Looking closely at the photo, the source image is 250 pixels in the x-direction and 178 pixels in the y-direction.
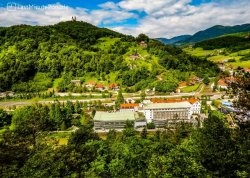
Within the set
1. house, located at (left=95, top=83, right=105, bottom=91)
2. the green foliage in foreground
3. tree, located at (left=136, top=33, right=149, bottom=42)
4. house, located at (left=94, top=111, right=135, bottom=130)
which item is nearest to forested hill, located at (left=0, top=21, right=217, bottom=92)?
tree, located at (left=136, top=33, right=149, bottom=42)

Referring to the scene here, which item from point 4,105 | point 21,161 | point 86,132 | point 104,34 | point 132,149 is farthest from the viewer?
point 104,34

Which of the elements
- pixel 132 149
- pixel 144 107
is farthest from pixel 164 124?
pixel 132 149

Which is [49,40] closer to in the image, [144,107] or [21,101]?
[21,101]

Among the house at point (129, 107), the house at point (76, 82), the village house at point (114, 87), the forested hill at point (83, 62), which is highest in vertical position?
the forested hill at point (83, 62)

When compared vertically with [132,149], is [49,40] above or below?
above

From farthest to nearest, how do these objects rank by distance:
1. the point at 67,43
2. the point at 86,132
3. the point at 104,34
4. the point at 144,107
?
the point at 104,34 < the point at 67,43 < the point at 144,107 < the point at 86,132

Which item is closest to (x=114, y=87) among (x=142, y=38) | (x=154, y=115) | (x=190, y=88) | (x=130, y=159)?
(x=190, y=88)

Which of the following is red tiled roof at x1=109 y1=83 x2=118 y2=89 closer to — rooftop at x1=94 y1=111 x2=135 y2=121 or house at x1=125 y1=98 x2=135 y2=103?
house at x1=125 y1=98 x2=135 y2=103

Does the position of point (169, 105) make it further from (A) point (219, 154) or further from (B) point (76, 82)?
(A) point (219, 154)

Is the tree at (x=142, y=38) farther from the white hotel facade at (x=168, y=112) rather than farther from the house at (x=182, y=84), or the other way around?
the white hotel facade at (x=168, y=112)

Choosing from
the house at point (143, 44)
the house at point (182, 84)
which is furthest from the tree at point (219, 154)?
the house at point (143, 44)
